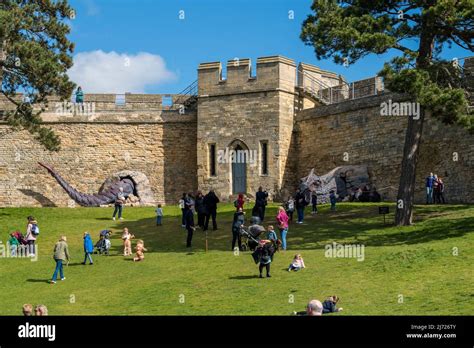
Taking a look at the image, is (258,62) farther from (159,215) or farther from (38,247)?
(38,247)

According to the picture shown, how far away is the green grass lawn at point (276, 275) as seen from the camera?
16547 mm

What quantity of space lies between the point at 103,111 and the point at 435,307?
29.5 meters

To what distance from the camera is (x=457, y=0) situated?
938 inches

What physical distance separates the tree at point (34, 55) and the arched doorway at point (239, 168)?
30.0 ft

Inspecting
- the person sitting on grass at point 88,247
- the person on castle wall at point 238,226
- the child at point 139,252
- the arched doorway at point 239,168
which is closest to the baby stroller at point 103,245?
the person sitting on grass at point 88,247

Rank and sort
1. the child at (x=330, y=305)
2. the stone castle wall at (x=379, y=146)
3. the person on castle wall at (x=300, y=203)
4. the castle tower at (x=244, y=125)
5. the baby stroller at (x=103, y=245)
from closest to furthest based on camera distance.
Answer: the child at (x=330, y=305)
the baby stroller at (x=103, y=245)
the person on castle wall at (x=300, y=203)
the stone castle wall at (x=379, y=146)
the castle tower at (x=244, y=125)

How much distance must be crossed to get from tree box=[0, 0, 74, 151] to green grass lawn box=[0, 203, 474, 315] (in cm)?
744

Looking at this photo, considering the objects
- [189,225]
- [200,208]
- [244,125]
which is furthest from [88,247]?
[244,125]

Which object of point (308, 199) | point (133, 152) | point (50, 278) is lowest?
point (50, 278)

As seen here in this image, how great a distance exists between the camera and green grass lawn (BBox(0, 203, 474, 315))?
54.3 ft

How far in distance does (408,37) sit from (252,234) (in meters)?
8.50

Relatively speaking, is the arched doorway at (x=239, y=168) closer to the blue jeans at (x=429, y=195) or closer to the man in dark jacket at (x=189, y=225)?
the blue jeans at (x=429, y=195)

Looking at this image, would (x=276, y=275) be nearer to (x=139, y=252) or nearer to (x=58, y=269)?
(x=139, y=252)
